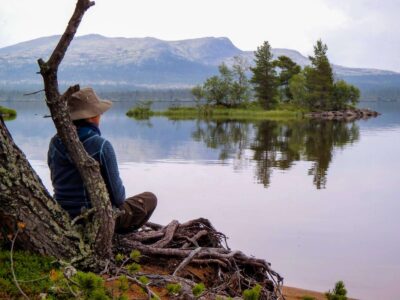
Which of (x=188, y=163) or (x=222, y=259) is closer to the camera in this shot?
(x=222, y=259)

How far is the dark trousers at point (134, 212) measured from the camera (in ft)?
17.6

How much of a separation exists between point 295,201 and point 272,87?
65.5 m

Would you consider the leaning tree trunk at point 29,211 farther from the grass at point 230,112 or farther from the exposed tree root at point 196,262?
the grass at point 230,112

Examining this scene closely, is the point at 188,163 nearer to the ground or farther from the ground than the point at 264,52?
nearer to the ground

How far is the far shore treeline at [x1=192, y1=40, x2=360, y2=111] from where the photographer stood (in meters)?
75.8

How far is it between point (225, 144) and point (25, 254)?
909 inches

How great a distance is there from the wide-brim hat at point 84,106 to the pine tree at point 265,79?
239 ft

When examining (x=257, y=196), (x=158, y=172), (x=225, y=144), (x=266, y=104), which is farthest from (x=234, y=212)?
(x=266, y=104)

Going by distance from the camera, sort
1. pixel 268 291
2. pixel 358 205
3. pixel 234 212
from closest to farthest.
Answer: pixel 268 291
pixel 234 212
pixel 358 205

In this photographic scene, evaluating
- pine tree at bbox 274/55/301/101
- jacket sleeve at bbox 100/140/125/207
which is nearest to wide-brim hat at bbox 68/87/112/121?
jacket sleeve at bbox 100/140/125/207

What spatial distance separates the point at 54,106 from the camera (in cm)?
459

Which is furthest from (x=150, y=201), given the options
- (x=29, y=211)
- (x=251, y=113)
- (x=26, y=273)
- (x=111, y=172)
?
(x=251, y=113)

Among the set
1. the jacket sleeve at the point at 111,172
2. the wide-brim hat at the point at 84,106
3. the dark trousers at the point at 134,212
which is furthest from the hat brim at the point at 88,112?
the dark trousers at the point at 134,212

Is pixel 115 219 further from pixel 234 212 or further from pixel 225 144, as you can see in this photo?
pixel 225 144
